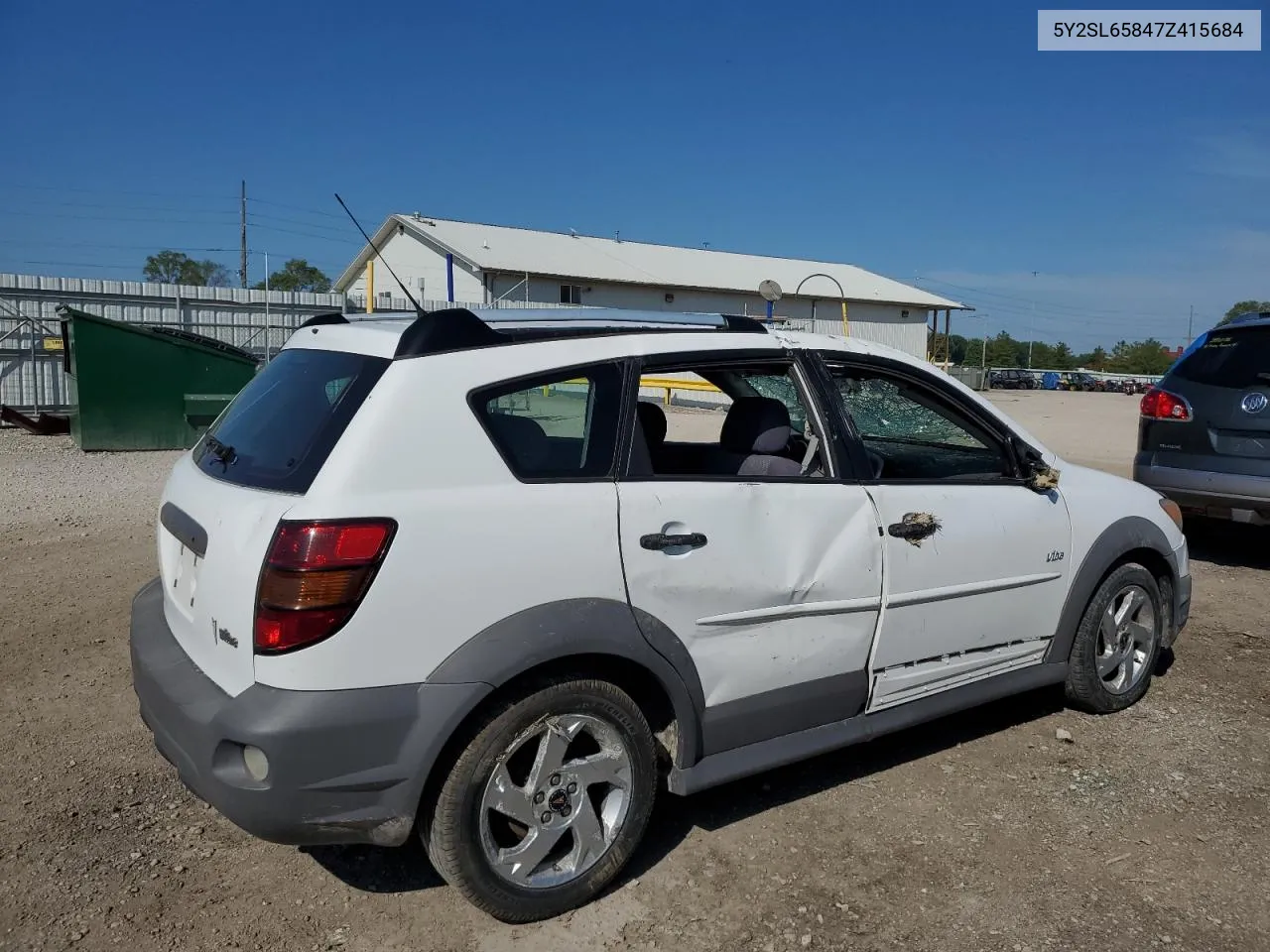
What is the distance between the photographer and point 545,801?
117 inches

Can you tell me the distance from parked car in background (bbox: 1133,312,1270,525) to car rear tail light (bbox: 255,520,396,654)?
6.26 m

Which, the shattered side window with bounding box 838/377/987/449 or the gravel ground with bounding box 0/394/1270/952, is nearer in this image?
the gravel ground with bounding box 0/394/1270/952

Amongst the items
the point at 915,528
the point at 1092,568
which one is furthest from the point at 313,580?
the point at 1092,568

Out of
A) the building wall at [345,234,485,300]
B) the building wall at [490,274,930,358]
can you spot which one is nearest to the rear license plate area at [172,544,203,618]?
the building wall at [490,274,930,358]

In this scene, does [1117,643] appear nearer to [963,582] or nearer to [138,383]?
[963,582]

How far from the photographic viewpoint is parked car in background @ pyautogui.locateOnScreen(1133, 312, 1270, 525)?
676 centimetres

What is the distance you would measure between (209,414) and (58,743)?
9.40 m

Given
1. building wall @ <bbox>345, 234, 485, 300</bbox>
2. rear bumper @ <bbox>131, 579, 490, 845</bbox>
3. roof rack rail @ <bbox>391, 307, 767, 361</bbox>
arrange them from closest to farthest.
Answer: rear bumper @ <bbox>131, 579, 490, 845</bbox>
roof rack rail @ <bbox>391, 307, 767, 361</bbox>
building wall @ <bbox>345, 234, 485, 300</bbox>

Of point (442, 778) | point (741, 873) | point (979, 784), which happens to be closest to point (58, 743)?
point (442, 778)

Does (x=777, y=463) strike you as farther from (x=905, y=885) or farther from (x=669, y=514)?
(x=905, y=885)

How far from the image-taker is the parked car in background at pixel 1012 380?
5953 centimetres

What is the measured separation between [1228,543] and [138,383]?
11.7 metres

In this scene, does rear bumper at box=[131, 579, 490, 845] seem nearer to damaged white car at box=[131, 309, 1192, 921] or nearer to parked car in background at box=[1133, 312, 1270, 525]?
damaged white car at box=[131, 309, 1192, 921]

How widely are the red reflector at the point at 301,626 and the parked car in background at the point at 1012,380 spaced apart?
59.9 metres
